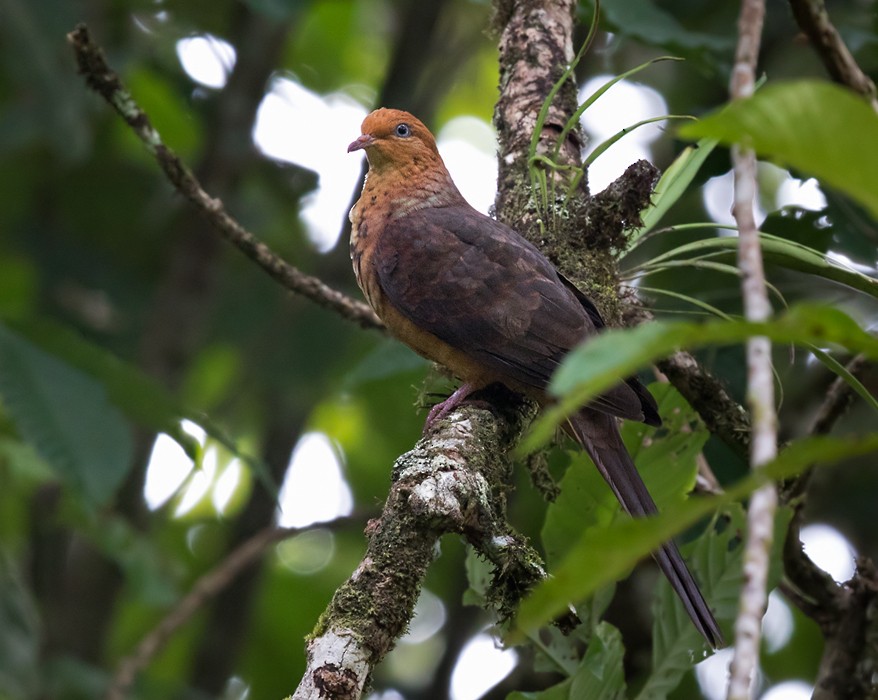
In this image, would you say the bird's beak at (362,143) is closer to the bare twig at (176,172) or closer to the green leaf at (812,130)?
the bare twig at (176,172)

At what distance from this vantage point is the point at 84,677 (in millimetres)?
4344

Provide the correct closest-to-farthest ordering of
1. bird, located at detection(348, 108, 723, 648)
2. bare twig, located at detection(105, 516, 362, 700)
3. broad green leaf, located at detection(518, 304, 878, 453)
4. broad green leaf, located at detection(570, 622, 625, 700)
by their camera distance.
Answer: broad green leaf, located at detection(518, 304, 878, 453) → broad green leaf, located at detection(570, 622, 625, 700) → bird, located at detection(348, 108, 723, 648) → bare twig, located at detection(105, 516, 362, 700)

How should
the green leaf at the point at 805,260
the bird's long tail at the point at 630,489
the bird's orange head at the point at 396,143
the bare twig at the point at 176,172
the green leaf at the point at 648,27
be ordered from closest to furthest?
the bird's long tail at the point at 630,489 < the green leaf at the point at 805,260 < the bare twig at the point at 176,172 < the green leaf at the point at 648,27 < the bird's orange head at the point at 396,143

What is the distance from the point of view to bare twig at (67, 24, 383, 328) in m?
3.23

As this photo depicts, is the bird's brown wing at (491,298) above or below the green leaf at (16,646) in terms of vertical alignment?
above

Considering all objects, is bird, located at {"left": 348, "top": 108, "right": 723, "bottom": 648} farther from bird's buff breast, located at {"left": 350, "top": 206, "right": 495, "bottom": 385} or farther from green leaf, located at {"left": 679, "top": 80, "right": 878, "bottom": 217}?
green leaf, located at {"left": 679, "top": 80, "right": 878, "bottom": 217}

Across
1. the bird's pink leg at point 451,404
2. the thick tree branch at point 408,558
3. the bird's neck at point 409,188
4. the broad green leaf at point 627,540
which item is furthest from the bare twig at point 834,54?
the broad green leaf at point 627,540

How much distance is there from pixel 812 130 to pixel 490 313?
240 cm

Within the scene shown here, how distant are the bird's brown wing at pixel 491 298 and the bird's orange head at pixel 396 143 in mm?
544

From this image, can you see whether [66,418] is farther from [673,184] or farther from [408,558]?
[673,184]

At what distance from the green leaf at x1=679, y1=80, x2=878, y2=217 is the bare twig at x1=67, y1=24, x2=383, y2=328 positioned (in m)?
2.44

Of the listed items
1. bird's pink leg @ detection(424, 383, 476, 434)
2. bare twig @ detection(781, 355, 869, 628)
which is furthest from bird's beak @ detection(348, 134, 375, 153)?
bare twig @ detection(781, 355, 869, 628)

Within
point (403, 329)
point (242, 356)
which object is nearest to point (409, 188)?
point (403, 329)

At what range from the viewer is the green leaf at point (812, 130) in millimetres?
1143
